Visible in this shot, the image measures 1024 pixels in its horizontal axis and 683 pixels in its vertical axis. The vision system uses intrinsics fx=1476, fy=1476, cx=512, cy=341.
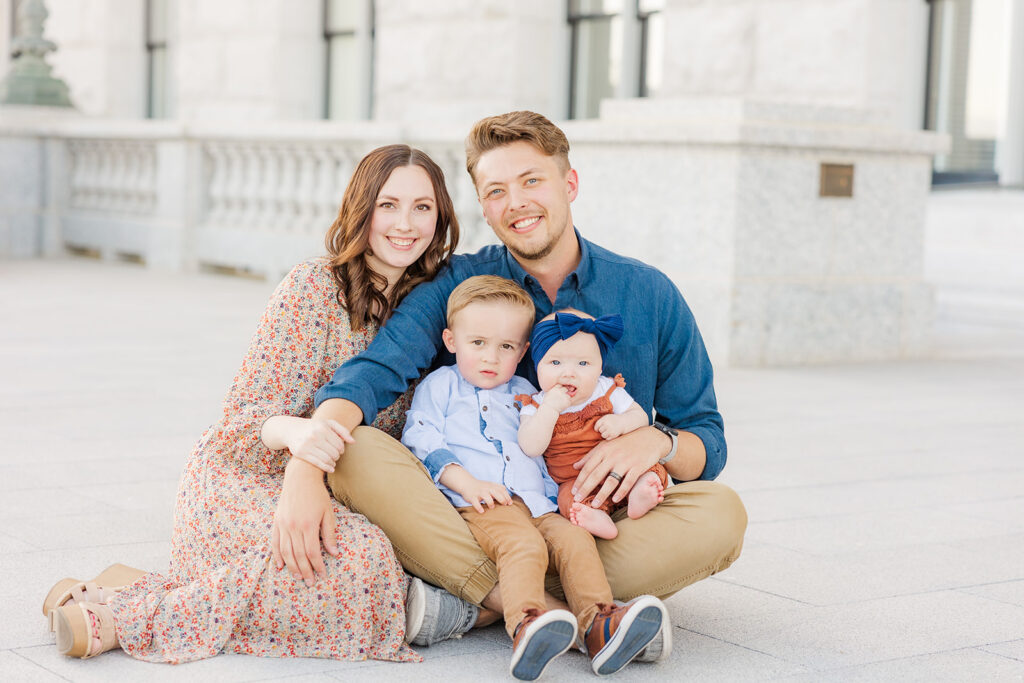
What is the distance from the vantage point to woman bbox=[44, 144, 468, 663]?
3531 millimetres

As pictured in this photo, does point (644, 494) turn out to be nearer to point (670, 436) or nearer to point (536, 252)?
point (670, 436)

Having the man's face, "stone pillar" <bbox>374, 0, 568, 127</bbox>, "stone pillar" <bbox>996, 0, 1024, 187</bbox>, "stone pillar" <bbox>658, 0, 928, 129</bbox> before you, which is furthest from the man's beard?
"stone pillar" <bbox>374, 0, 568, 127</bbox>

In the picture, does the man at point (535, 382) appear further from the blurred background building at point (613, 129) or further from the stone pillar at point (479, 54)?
the stone pillar at point (479, 54)

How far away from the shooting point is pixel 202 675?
3.37m

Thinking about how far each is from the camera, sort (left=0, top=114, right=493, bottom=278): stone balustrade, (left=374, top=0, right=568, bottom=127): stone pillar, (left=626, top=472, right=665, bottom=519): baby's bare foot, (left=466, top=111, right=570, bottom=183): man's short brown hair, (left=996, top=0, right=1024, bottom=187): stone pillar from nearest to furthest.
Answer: (left=626, top=472, right=665, bottom=519): baby's bare foot, (left=466, top=111, right=570, bottom=183): man's short brown hair, (left=996, top=0, right=1024, bottom=187): stone pillar, (left=0, top=114, right=493, bottom=278): stone balustrade, (left=374, top=0, right=568, bottom=127): stone pillar

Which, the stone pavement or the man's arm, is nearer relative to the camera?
the stone pavement

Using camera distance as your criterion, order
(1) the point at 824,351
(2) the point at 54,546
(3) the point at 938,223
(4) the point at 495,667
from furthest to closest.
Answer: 1. (3) the point at 938,223
2. (1) the point at 824,351
3. (2) the point at 54,546
4. (4) the point at 495,667

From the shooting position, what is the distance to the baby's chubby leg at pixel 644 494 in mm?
3744

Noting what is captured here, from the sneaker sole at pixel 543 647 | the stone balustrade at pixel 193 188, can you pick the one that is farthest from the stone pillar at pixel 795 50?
the sneaker sole at pixel 543 647

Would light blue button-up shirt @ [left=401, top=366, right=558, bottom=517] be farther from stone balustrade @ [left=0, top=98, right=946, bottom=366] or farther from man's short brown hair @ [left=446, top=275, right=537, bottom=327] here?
stone balustrade @ [left=0, top=98, right=946, bottom=366]

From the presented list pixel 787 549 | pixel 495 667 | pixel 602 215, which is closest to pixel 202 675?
pixel 495 667

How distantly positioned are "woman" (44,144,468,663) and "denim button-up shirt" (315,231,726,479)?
14 cm

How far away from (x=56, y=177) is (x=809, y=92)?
9.02 meters

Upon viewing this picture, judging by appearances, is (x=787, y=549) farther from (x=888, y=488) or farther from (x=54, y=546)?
(x=54, y=546)
